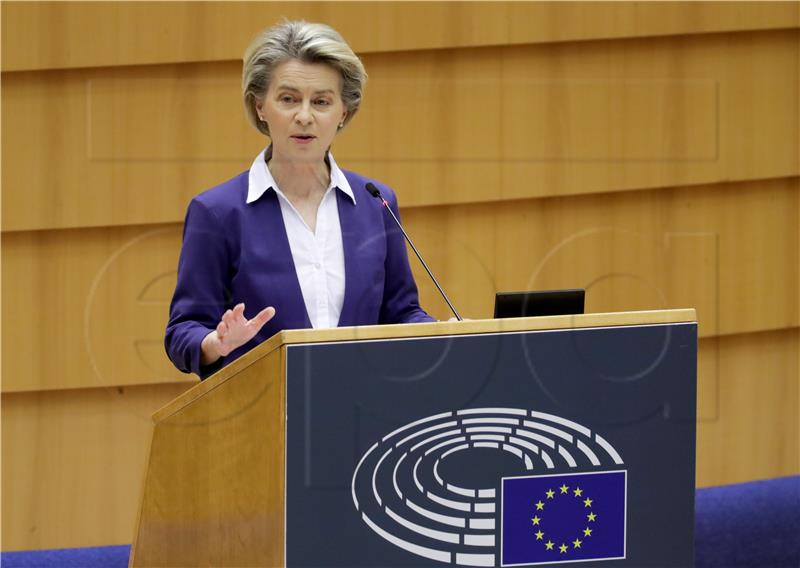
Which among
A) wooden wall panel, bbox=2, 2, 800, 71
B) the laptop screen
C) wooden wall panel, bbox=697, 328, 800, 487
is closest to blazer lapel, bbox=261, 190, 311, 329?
the laptop screen

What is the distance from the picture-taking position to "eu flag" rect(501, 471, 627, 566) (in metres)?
1.59

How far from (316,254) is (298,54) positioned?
0.32 meters

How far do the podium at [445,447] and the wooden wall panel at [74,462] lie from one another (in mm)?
1334

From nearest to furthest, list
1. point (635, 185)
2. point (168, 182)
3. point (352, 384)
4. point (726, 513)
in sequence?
point (352, 384), point (168, 182), point (635, 185), point (726, 513)

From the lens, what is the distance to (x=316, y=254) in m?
1.94

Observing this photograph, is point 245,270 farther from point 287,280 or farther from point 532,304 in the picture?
point 532,304

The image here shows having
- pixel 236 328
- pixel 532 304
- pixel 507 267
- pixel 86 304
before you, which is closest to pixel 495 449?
pixel 532 304

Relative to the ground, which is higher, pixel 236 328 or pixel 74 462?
pixel 236 328

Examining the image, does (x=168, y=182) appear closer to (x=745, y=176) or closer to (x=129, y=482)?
(x=129, y=482)

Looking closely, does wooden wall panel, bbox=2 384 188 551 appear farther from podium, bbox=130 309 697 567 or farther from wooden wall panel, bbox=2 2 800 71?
podium, bbox=130 309 697 567

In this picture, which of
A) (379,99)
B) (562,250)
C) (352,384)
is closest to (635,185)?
(562,250)

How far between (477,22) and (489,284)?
0.65 meters

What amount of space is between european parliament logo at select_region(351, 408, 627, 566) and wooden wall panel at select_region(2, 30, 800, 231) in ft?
4.66

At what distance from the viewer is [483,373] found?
158cm
